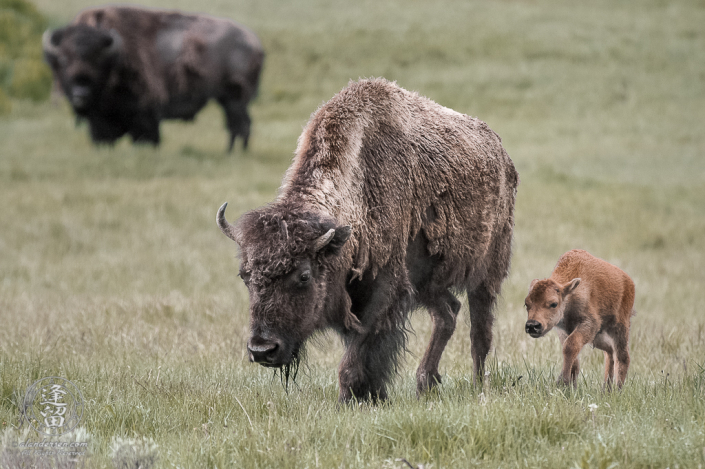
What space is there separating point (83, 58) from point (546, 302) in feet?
49.1

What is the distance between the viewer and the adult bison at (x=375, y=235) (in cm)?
418

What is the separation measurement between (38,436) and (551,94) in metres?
26.3

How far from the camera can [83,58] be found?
17109 millimetres

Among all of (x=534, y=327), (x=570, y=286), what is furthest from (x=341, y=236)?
(x=570, y=286)

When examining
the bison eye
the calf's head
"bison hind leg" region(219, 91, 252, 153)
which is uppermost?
the bison eye

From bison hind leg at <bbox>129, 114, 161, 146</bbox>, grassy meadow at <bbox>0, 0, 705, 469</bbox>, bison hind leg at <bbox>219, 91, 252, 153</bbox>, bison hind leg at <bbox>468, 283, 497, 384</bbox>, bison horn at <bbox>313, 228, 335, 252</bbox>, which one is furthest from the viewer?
bison hind leg at <bbox>219, 91, 252, 153</bbox>

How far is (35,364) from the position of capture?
513 centimetres

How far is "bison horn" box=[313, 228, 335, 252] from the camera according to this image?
13.5 feet

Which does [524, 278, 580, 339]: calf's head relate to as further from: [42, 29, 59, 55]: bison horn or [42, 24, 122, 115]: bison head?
[42, 29, 59, 55]: bison horn

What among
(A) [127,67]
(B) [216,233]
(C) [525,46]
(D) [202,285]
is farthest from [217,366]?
(C) [525,46]

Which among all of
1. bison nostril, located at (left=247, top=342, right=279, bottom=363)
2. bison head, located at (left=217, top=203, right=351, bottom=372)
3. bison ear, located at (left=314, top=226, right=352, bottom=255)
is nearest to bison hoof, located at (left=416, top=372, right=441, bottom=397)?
bison head, located at (left=217, top=203, right=351, bottom=372)

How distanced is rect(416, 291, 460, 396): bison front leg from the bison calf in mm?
880

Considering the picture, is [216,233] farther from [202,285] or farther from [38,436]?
[38,436]

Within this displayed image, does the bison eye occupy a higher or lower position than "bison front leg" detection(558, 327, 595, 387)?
higher
